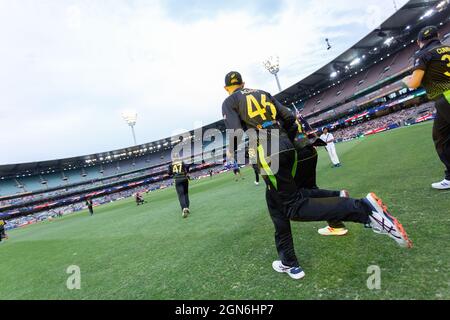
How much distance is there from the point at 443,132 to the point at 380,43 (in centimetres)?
4557

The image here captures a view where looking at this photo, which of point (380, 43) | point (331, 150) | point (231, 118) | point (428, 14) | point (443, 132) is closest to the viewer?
point (231, 118)

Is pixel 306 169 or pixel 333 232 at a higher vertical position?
pixel 306 169

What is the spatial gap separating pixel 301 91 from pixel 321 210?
193ft

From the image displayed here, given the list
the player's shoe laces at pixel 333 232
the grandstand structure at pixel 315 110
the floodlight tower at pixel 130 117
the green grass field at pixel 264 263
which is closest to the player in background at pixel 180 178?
the green grass field at pixel 264 263

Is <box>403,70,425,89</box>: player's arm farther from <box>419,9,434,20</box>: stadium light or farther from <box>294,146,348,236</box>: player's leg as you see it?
<box>419,9,434,20</box>: stadium light

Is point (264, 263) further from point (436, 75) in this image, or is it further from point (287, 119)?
point (436, 75)

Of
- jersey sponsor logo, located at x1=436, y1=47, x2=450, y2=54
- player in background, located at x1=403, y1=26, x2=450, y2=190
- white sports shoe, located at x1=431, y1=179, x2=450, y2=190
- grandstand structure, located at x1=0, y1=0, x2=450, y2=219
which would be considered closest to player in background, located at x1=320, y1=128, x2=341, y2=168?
white sports shoe, located at x1=431, y1=179, x2=450, y2=190

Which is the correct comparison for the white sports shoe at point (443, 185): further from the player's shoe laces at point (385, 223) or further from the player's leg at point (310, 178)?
the player's shoe laces at point (385, 223)

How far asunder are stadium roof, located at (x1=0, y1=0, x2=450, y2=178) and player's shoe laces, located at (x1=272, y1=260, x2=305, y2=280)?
39814mm

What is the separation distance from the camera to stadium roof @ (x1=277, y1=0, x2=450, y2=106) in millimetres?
32031

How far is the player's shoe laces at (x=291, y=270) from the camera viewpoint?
8.09ft

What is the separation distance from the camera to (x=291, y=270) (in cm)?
254

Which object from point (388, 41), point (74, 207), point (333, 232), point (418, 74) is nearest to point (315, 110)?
point (388, 41)
